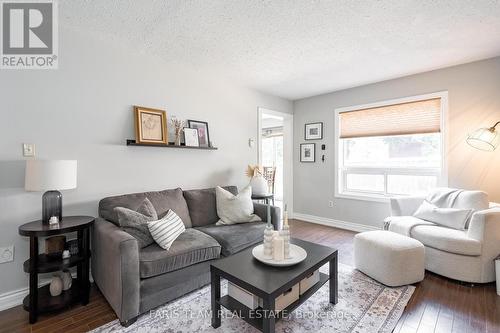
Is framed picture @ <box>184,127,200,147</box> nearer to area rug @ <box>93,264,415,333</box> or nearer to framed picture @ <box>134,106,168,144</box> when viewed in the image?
framed picture @ <box>134,106,168,144</box>

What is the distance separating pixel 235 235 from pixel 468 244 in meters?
2.21

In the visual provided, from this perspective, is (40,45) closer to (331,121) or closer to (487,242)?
(331,121)

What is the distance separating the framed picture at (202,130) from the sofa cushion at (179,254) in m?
1.35

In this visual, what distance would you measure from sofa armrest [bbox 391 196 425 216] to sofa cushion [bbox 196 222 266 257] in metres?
1.84

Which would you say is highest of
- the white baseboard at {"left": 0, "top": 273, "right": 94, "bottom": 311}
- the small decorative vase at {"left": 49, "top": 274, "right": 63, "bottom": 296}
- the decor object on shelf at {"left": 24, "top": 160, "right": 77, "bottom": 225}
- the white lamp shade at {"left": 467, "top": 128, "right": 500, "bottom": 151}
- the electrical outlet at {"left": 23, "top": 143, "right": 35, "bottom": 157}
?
the white lamp shade at {"left": 467, "top": 128, "right": 500, "bottom": 151}

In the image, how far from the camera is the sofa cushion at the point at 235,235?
7.66ft

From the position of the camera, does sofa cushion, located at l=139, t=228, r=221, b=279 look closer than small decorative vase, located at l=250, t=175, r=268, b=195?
Yes

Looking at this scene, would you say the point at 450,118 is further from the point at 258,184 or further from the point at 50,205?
the point at 50,205

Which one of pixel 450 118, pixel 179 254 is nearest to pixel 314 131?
pixel 450 118

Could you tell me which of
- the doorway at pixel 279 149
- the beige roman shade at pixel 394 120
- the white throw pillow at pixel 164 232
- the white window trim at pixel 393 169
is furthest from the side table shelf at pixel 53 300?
the beige roman shade at pixel 394 120

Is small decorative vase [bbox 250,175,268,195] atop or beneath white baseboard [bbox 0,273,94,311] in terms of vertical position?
atop

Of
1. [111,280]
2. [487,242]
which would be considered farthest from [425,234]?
[111,280]

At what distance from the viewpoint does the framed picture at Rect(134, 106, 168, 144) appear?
2625 mm

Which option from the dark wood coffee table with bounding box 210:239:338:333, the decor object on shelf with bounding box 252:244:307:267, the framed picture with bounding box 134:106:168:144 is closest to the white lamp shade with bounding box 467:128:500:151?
the dark wood coffee table with bounding box 210:239:338:333
